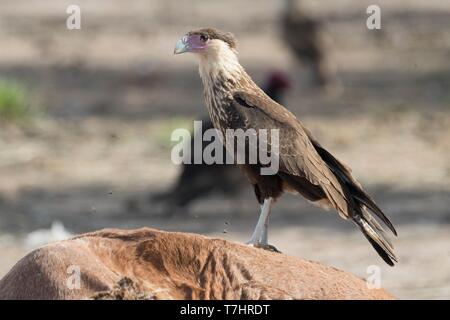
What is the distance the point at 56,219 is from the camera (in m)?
13.3

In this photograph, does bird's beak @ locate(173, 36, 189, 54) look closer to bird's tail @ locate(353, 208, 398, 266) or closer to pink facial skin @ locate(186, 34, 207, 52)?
pink facial skin @ locate(186, 34, 207, 52)

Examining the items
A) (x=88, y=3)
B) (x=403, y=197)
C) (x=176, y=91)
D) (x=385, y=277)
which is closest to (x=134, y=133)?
(x=176, y=91)

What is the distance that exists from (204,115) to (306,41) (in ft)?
10.4

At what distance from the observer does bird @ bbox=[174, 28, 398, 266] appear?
710 centimetres

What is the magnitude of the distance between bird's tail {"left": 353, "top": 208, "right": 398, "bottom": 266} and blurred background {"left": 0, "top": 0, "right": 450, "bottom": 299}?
262cm

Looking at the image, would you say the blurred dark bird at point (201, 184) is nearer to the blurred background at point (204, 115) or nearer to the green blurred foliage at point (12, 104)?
the blurred background at point (204, 115)

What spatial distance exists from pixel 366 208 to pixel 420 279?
3525mm

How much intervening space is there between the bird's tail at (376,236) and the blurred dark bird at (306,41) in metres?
12.8

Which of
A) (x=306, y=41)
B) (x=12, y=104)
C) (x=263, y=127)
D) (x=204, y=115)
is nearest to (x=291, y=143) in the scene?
(x=263, y=127)

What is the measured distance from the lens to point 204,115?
56.8 feet

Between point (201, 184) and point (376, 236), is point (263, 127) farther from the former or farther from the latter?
point (201, 184)

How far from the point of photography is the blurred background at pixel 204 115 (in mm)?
12719
